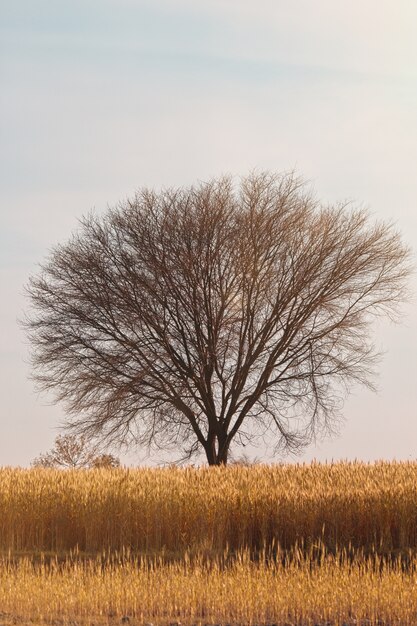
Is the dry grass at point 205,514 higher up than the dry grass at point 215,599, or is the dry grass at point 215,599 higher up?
the dry grass at point 205,514

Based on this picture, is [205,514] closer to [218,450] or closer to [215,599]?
[215,599]

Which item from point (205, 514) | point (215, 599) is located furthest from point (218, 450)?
point (215, 599)

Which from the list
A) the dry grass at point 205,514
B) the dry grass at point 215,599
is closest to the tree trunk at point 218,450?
the dry grass at point 205,514

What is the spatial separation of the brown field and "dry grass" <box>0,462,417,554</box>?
16 mm

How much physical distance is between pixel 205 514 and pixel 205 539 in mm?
365

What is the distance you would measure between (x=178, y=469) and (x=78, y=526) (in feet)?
13.8

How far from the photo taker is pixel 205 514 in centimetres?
1280

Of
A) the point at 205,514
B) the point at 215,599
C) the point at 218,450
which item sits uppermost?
the point at 218,450

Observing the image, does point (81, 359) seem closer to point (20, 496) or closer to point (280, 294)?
point (280, 294)

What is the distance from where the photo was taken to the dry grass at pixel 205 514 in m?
12.7

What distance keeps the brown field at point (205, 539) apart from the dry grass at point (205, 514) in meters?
Answer: 0.02

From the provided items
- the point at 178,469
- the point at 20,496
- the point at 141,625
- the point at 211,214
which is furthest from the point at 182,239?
the point at 141,625

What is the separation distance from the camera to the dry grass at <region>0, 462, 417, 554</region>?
499 inches

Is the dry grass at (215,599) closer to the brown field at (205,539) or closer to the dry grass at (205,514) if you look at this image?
the brown field at (205,539)
